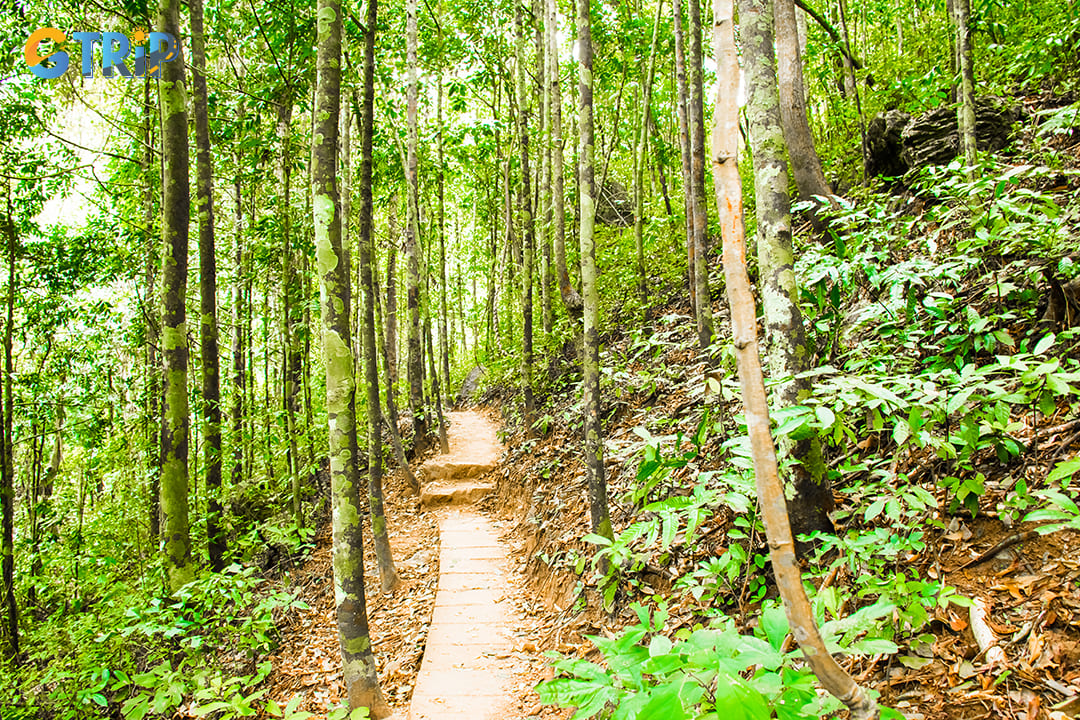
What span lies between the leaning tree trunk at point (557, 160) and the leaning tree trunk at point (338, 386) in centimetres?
520

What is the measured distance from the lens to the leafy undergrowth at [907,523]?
171 centimetres

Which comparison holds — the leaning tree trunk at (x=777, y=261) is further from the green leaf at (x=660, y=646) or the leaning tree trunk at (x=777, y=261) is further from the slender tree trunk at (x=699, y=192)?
the slender tree trunk at (x=699, y=192)

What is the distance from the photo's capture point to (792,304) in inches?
116

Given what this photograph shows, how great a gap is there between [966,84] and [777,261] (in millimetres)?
3791

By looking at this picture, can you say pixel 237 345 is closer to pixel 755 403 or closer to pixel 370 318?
pixel 370 318

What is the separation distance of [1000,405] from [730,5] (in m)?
1.70

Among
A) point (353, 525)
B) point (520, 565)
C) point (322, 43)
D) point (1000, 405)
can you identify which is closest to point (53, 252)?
point (322, 43)

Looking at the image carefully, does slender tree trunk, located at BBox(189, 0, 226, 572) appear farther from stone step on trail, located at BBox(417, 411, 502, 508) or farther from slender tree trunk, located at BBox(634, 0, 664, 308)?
slender tree trunk, located at BBox(634, 0, 664, 308)

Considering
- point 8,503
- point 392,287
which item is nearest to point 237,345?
point 392,287

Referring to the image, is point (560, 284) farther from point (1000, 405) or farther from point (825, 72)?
point (1000, 405)

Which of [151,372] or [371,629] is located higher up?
[151,372]

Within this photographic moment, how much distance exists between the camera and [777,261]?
2936 mm

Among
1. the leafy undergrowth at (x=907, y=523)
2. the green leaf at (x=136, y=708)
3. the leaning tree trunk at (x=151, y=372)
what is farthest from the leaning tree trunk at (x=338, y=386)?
the leaning tree trunk at (x=151, y=372)

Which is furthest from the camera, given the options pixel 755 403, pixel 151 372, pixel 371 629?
pixel 151 372
